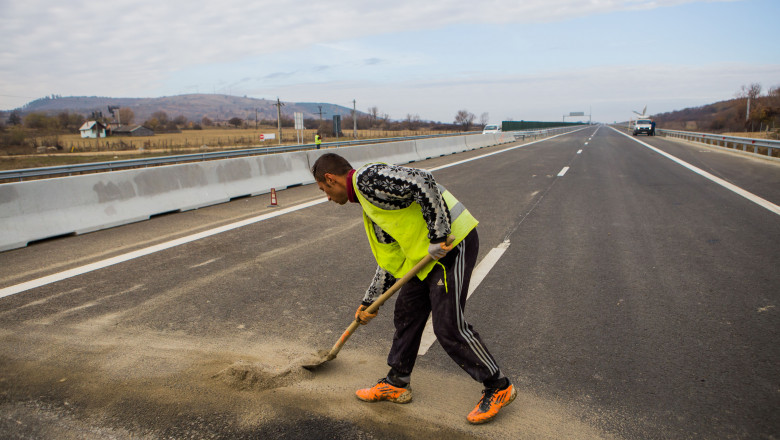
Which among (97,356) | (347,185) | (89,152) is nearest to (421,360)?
(347,185)

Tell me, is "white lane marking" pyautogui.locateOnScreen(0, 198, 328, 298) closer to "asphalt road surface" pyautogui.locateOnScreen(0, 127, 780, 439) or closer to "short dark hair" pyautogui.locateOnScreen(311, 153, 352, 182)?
"asphalt road surface" pyautogui.locateOnScreen(0, 127, 780, 439)

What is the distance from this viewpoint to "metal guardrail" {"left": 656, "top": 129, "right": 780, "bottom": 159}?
1862 centimetres

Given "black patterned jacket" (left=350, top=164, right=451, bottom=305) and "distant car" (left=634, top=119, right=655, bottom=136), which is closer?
"black patterned jacket" (left=350, top=164, right=451, bottom=305)

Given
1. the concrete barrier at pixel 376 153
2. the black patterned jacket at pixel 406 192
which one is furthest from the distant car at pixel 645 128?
the black patterned jacket at pixel 406 192

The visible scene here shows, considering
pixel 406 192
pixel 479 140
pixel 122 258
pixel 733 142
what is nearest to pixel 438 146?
pixel 479 140

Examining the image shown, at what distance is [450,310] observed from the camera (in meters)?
2.85

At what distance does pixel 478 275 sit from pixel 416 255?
2.65 metres

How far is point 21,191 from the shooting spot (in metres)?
7.12

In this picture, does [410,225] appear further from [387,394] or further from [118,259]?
[118,259]

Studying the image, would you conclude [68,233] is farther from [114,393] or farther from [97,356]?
[114,393]

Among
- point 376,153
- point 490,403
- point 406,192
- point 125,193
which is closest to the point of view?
point 406,192

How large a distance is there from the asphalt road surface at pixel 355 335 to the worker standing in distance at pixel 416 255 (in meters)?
0.17

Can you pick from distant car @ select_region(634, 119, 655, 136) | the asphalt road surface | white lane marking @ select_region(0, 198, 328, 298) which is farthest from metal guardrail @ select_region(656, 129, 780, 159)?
white lane marking @ select_region(0, 198, 328, 298)

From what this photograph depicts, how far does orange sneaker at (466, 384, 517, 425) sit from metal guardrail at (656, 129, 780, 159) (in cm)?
1906
